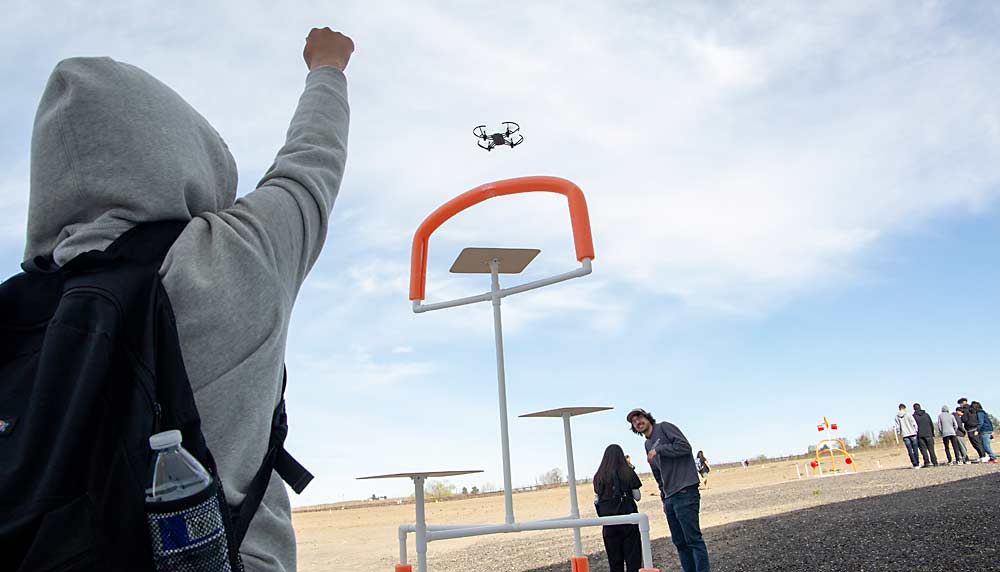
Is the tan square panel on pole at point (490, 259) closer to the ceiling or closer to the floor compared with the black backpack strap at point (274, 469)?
closer to the ceiling

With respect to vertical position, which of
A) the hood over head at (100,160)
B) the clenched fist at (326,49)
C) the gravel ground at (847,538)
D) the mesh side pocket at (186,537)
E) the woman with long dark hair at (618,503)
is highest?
the clenched fist at (326,49)

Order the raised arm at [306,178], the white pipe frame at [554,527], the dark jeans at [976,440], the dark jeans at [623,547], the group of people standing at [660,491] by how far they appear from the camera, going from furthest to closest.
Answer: the dark jeans at [976,440] < the dark jeans at [623,547] < the group of people standing at [660,491] < the white pipe frame at [554,527] < the raised arm at [306,178]

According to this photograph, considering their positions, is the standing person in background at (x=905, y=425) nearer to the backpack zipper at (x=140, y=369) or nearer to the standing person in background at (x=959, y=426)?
the standing person in background at (x=959, y=426)

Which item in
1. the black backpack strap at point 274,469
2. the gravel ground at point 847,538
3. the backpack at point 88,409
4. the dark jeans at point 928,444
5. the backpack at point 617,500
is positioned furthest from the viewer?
the dark jeans at point 928,444

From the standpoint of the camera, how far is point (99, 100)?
0.89 m

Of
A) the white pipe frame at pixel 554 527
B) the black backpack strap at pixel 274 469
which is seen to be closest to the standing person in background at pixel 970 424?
Answer: the white pipe frame at pixel 554 527

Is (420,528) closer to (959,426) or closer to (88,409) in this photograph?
(88,409)

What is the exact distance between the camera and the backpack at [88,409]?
0.64 m

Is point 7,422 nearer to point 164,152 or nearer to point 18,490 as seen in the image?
point 18,490

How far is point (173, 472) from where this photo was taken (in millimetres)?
693

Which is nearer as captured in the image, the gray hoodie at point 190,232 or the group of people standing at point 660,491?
the gray hoodie at point 190,232

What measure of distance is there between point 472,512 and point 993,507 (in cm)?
1893

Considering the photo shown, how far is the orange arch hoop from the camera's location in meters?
2.98

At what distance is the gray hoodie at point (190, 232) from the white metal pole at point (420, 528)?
252 cm
